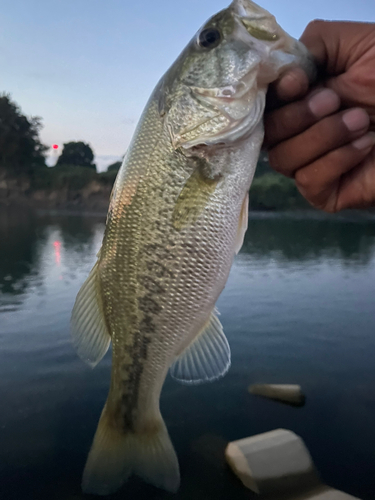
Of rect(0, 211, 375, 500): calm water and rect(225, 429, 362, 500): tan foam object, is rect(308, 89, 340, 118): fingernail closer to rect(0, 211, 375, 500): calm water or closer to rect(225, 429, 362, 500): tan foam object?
rect(225, 429, 362, 500): tan foam object

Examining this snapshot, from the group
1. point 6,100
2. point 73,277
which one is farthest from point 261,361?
point 6,100

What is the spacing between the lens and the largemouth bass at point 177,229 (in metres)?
1.80

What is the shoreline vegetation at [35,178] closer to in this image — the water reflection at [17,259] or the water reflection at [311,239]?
the water reflection at [311,239]

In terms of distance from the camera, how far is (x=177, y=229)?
1847 millimetres

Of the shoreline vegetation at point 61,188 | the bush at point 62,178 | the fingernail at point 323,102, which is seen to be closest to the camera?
the fingernail at point 323,102

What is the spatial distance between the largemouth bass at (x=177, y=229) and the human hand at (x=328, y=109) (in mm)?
157

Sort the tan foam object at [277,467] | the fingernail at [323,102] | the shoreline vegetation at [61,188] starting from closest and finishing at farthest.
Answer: the fingernail at [323,102]
the tan foam object at [277,467]
the shoreline vegetation at [61,188]

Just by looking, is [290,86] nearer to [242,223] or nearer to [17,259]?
[242,223]

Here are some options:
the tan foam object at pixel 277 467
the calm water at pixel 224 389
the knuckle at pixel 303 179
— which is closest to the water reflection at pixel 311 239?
the calm water at pixel 224 389

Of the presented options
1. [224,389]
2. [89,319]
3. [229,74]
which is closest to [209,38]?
Answer: [229,74]

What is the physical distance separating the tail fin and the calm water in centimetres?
212

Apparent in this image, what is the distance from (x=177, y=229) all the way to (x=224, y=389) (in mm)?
4652

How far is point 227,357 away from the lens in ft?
6.73

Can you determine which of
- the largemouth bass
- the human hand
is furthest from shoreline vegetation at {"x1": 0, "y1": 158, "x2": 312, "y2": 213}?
the largemouth bass
